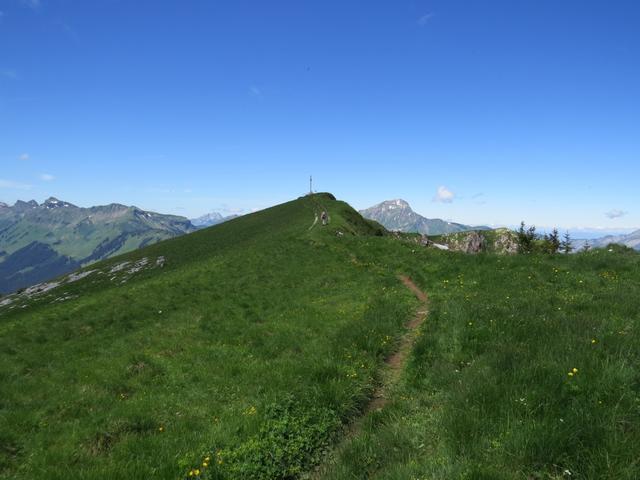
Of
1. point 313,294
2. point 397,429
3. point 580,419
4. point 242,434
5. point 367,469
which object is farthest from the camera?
point 313,294

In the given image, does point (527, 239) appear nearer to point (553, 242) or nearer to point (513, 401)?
point (553, 242)

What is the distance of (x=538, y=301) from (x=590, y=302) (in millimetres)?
1800

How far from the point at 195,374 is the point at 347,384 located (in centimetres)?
653

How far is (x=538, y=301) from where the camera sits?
16.4 meters

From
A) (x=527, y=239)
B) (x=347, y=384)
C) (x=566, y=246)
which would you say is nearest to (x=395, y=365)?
(x=347, y=384)

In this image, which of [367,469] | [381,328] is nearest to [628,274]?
[381,328]

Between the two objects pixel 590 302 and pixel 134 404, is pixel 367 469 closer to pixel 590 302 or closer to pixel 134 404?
pixel 134 404

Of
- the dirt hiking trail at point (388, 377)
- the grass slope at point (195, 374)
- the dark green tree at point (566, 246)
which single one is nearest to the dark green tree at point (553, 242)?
the dark green tree at point (566, 246)

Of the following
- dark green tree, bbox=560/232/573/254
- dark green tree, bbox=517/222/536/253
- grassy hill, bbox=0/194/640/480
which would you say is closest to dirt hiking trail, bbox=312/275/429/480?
grassy hill, bbox=0/194/640/480

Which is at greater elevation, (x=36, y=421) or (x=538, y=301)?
(x=538, y=301)

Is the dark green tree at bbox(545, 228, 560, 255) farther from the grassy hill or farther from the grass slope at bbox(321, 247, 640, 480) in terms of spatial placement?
the grass slope at bbox(321, 247, 640, 480)

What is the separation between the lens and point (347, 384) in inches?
436

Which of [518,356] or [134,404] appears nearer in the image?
[518,356]

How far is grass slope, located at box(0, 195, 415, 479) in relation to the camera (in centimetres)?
889
